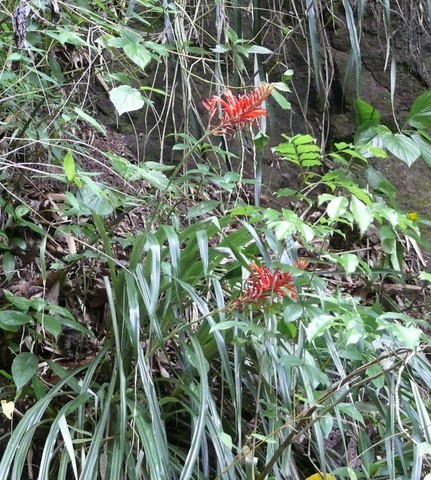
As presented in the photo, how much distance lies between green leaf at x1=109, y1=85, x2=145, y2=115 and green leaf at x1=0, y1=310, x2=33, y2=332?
1.62 ft

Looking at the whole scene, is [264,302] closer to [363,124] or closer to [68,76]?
[363,124]

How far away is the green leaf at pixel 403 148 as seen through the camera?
1.90 m

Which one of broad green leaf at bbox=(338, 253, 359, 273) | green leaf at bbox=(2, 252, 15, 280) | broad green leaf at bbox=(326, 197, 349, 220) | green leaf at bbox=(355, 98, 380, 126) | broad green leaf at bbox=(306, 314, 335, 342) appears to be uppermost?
broad green leaf at bbox=(326, 197, 349, 220)

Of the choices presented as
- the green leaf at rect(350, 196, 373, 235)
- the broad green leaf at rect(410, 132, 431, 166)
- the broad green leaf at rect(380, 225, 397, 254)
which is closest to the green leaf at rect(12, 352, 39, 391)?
the green leaf at rect(350, 196, 373, 235)

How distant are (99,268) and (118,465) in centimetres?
70

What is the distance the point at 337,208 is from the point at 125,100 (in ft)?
1.69

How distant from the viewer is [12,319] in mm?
1627

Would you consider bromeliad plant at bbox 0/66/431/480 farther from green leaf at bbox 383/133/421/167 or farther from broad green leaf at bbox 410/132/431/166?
broad green leaf at bbox 410/132/431/166

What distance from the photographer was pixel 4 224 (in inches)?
78.0

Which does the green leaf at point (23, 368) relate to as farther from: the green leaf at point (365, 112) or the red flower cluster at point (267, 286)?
the green leaf at point (365, 112)

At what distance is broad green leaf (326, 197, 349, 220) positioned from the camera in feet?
4.20

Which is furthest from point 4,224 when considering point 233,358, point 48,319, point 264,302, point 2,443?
point 264,302

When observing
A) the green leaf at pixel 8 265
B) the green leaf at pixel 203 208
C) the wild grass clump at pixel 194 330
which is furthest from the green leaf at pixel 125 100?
the green leaf at pixel 8 265

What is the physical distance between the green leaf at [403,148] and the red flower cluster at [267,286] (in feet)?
2.18
